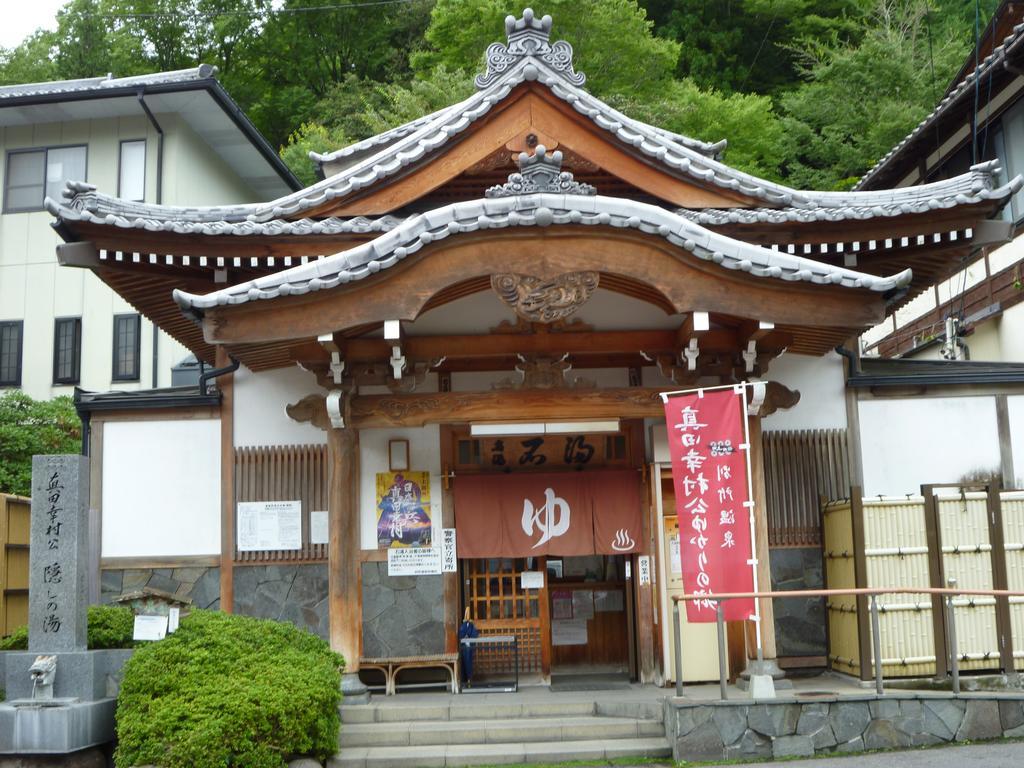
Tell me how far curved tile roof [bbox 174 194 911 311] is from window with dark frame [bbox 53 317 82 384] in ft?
52.7

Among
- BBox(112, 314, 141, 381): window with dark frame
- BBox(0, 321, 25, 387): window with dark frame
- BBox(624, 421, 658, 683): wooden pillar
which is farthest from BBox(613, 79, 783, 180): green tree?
BBox(0, 321, 25, 387): window with dark frame

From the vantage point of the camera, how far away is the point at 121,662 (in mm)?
9359

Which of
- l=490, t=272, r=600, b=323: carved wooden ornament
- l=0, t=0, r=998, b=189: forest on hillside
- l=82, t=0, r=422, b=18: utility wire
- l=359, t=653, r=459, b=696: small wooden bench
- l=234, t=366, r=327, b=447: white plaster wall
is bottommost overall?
l=359, t=653, r=459, b=696: small wooden bench

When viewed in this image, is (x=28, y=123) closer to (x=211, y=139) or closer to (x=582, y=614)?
(x=211, y=139)

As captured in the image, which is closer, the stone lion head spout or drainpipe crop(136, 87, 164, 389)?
the stone lion head spout

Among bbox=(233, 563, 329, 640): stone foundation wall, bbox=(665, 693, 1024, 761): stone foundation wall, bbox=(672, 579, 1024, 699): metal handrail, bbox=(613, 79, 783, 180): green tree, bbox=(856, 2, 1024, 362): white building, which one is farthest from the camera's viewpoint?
bbox=(613, 79, 783, 180): green tree

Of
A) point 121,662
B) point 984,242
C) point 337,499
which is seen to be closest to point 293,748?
point 121,662

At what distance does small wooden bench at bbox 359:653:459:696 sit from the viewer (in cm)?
1144

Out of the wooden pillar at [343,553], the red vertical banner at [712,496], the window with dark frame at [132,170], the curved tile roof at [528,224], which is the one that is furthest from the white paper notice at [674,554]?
the window with dark frame at [132,170]

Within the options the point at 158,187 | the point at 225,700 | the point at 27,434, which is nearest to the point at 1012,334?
the point at 225,700

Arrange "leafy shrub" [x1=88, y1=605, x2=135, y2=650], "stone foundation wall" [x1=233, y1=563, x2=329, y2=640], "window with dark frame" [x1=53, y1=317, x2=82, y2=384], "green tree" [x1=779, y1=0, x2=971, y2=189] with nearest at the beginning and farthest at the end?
"leafy shrub" [x1=88, y1=605, x2=135, y2=650] → "stone foundation wall" [x1=233, y1=563, x2=329, y2=640] → "window with dark frame" [x1=53, y1=317, x2=82, y2=384] → "green tree" [x1=779, y1=0, x2=971, y2=189]

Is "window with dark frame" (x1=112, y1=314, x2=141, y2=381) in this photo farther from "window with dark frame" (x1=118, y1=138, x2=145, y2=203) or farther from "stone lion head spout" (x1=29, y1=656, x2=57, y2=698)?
"stone lion head spout" (x1=29, y1=656, x2=57, y2=698)

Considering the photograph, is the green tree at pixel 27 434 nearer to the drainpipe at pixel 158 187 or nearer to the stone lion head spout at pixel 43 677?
the drainpipe at pixel 158 187

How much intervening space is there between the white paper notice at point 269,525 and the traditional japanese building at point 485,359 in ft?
0.11
